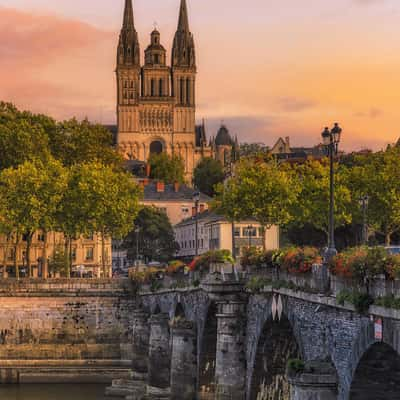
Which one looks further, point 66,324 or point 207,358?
point 66,324

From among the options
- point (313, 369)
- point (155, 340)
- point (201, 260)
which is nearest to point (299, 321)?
point (313, 369)

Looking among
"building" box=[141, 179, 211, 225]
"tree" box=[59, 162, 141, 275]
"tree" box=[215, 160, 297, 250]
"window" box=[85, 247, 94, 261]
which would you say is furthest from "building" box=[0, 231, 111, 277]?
"tree" box=[215, 160, 297, 250]

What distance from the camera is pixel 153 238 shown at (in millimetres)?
171750

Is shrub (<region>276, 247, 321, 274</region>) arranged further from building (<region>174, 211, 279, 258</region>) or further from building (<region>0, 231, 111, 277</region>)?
building (<region>0, 231, 111, 277</region>)

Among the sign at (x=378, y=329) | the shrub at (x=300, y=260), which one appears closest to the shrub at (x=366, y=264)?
the sign at (x=378, y=329)

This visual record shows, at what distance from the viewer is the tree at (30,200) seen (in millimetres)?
105500

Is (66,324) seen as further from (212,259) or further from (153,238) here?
(153,238)

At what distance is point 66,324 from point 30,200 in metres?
15.6

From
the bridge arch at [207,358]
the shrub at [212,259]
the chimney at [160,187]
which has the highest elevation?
the chimney at [160,187]

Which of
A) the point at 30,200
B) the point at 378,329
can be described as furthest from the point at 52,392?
the point at 378,329

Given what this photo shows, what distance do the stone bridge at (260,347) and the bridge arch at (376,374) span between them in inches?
1.0

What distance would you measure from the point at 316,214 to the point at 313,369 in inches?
2677

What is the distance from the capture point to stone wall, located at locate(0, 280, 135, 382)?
296 ft

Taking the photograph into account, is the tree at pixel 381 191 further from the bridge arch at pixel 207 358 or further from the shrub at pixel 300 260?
the shrub at pixel 300 260
